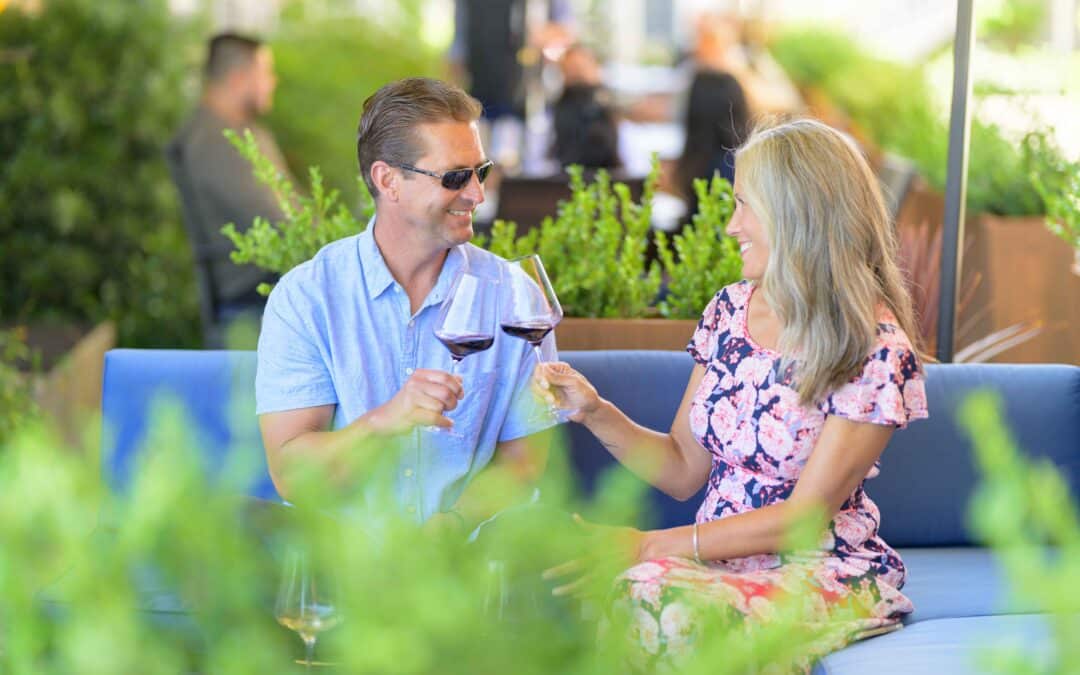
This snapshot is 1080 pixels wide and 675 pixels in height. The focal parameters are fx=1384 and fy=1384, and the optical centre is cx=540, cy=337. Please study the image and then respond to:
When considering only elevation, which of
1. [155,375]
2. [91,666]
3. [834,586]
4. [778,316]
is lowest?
[834,586]

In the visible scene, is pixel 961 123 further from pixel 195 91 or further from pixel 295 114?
pixel 295 114

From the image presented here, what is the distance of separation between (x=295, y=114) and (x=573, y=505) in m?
7.30

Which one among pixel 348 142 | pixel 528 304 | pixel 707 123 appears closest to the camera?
pixel 528 304

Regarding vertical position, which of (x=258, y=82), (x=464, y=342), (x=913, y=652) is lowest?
(x=913, y=652)

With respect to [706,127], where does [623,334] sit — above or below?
below

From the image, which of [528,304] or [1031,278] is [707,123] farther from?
[528,304]

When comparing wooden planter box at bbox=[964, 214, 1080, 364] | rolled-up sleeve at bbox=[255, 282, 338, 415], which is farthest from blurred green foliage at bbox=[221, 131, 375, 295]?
wooden planter box at bbox=[964, 214, 1080, 364]

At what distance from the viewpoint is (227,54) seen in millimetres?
5691

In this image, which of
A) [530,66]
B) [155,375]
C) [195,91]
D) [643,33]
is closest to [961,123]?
[155,375]

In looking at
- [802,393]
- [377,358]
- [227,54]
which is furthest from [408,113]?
[227,54]

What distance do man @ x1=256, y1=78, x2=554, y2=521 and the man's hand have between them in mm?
425

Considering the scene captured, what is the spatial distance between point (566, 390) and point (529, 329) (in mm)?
135

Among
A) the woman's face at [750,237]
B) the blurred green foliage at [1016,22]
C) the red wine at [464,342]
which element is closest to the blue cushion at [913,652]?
the woman's face at [750,237]

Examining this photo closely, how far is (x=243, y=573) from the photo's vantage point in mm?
667
